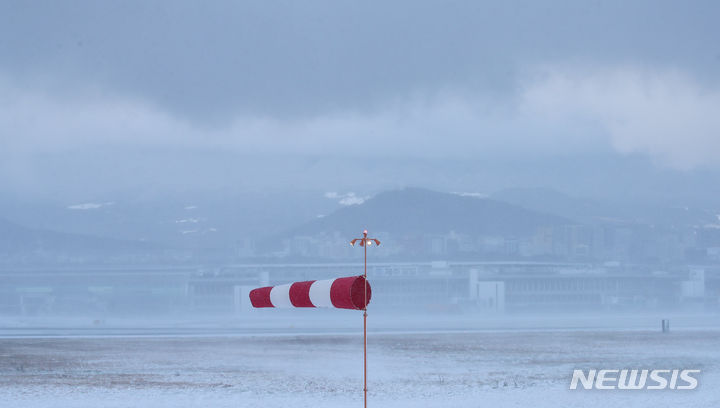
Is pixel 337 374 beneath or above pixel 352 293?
beneath

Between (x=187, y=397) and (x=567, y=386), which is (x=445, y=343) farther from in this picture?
(x=187, y=397)

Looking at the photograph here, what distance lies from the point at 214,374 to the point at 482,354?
786 inches

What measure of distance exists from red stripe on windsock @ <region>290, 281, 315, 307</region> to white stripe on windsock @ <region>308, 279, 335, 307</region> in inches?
7.7

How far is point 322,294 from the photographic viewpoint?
619 inches

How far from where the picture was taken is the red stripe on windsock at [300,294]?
1630 centimetres

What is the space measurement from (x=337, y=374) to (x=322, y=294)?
22.5 metres

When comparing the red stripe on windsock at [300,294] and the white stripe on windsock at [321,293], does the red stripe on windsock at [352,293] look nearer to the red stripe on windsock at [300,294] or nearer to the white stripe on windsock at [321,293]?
the white stripe on windsock at [321,293]

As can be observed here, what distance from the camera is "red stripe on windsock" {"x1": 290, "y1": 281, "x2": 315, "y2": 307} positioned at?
16.3m

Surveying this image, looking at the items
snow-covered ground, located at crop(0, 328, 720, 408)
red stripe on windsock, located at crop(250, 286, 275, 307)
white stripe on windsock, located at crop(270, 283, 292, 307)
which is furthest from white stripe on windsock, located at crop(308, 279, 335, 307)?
snow-covered ground, located at crop(0, 328, 720, 408)

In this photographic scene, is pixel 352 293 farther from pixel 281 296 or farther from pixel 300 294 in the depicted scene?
pixel 281 296

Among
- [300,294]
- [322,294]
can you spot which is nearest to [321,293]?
[322,294]

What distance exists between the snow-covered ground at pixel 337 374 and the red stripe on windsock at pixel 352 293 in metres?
12.2

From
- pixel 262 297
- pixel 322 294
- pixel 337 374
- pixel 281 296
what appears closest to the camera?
pixel 322 294

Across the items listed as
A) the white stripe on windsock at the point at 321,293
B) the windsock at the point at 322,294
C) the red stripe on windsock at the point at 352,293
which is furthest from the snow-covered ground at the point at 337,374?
the red stripe on windsock at the point at 352,293
